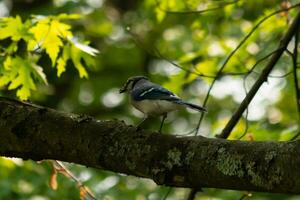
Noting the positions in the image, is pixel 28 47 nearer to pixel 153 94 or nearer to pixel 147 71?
pixel 153 94

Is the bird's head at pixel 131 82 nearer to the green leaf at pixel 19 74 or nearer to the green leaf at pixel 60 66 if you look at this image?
the green leaf at pixel 60 66

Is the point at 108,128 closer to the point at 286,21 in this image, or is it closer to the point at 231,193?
the point at 286,21

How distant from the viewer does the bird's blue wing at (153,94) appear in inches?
154

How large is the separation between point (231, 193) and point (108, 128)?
4.39 metres

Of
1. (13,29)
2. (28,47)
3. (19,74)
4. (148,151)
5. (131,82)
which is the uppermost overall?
(148,151)

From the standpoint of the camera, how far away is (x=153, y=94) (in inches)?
158

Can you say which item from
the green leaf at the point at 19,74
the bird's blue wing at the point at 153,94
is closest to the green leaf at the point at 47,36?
the green leaf at the point at 19,74

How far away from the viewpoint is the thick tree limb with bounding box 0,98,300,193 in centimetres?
248

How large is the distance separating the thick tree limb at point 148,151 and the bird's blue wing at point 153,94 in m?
0.97

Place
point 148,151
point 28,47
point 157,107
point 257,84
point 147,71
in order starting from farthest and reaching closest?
point 147,71
point 257,84
point 28,47
point 157,107
point 148,151

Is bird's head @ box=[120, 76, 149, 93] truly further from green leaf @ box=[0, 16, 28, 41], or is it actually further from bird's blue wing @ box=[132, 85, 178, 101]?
green leaf @ box=[0, 16, 28, 41]

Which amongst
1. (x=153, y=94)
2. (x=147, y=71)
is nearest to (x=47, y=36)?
(x=153, y=94)

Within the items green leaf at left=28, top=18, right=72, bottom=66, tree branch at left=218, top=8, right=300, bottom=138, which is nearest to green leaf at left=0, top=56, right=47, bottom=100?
green leaf at left=28, top=18, right=72, bottom=66

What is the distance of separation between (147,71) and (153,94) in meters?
6.66
